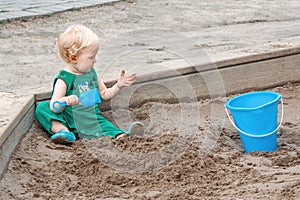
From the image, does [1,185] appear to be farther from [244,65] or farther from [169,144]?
[244,65]

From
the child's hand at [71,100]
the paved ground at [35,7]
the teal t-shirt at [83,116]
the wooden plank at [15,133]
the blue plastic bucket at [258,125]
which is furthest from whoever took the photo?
the paved ground at [35,7]

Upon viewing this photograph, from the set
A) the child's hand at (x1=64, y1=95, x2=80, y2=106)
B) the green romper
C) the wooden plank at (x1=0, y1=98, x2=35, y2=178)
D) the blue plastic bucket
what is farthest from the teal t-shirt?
the blue plastic bucket

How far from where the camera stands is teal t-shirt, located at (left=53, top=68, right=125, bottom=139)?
145 inches

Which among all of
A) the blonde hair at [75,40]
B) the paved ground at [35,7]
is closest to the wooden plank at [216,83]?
the blonde hair at [75,40]

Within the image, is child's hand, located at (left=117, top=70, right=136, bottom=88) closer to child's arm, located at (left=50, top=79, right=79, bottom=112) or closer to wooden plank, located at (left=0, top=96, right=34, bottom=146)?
child's arm, located at (left=50, top=79, right=79, bottom=112)

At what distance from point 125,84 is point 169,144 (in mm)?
564

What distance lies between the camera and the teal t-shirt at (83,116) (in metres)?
3.69

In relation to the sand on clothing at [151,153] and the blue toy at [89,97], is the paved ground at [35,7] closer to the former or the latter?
the sand on clothing at [151,153]

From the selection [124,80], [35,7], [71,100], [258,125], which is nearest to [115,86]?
[124,80]

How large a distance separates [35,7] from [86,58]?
3.72 meters

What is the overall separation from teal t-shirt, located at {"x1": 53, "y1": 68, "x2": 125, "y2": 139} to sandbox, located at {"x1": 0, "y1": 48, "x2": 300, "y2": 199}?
0.50 feet

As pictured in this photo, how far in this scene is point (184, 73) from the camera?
414 cm

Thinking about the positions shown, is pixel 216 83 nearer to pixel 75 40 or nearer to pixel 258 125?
pixel 258 125

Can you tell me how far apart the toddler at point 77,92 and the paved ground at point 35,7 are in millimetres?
2818
